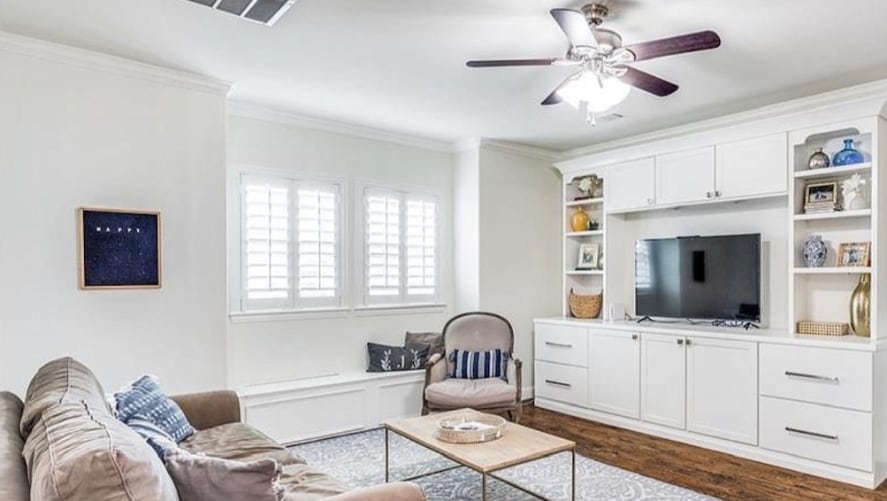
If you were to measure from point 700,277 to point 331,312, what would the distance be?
3.08 m

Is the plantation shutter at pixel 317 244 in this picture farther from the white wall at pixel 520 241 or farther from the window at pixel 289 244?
the white wall at pixel 520 241

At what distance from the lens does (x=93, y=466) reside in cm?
120

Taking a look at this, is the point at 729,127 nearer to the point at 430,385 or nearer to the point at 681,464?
the point at 681,464

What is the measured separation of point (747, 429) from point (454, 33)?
11.0ft

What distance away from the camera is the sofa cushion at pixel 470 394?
4.09 metres

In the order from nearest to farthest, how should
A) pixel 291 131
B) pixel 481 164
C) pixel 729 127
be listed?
pixel 729 127 → pixel 291 131 → pixel 481 164

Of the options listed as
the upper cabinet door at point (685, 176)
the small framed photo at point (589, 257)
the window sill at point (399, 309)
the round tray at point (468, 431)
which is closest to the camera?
the round tray at point (468, 431)

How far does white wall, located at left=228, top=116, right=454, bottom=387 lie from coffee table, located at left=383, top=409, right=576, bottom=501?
1548 millimetres

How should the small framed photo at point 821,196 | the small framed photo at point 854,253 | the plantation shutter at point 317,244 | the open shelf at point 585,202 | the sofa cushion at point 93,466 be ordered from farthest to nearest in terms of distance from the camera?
the open shelf at point 585,202 < the plantation shutter at point 317,244 < the small framed photo at point 821,196 < the small framed photo at point 854,253 < the sofa cushion at point 93,466

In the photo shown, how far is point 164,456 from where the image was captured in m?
1.67

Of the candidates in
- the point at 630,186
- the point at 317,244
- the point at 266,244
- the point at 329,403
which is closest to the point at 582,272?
the point at 630,186

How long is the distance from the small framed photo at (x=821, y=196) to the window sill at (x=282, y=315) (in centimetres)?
365

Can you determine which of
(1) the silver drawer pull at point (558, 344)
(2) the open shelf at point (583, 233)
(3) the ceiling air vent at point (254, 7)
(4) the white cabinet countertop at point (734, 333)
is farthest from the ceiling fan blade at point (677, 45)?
(1) the silver drawer pull at point (558, 344)

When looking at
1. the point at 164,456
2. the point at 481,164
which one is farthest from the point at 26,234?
the point at 481,164
